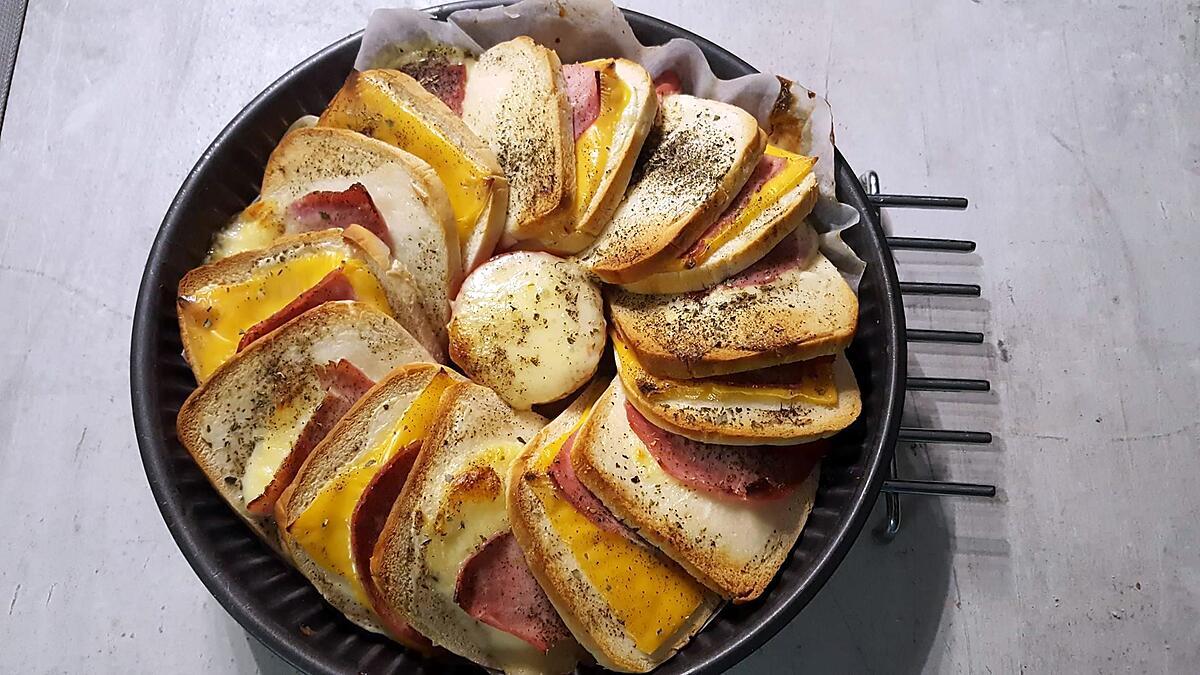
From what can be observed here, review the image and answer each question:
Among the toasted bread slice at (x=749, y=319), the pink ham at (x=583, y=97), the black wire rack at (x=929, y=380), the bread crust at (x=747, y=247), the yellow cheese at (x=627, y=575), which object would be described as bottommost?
the black wire rack at (x=929, y=380)

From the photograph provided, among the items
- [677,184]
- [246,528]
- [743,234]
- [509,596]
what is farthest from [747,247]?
[246,528]

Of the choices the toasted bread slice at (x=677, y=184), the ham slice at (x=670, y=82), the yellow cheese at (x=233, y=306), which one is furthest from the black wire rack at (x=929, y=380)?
the yellow cheese at (x=233, y=306)

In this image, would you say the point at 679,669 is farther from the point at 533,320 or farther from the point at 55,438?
the point at 55,438

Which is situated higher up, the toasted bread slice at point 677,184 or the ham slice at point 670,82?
the ham slice at point 670,82

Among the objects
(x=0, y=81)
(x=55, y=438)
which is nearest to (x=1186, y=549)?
(x=55, y=438)

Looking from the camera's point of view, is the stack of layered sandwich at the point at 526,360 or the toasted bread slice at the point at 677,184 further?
the toasted bread slice at the point at 677,184

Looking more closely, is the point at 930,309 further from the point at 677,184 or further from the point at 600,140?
the point at 600,140

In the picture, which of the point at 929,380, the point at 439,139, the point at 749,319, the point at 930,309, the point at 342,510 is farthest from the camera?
the point at 930,309

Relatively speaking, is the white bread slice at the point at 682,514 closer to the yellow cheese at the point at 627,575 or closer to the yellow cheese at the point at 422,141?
the yellow cheese at the point at 627,575

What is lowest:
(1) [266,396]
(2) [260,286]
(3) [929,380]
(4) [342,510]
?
(3) [929,380]
